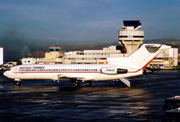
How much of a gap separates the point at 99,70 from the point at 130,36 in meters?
121

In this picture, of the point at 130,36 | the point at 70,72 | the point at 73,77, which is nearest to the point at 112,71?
the point at 73,77

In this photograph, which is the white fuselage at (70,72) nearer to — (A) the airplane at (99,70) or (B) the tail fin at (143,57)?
(A) the airplane at (99,70)

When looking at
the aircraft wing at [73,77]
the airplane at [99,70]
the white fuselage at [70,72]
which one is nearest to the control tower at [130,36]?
the airplane at [99,70]

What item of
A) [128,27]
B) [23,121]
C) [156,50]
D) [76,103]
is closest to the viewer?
[23,121]

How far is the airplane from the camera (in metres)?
49.8

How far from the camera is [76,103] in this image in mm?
33531

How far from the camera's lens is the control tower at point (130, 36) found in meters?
170

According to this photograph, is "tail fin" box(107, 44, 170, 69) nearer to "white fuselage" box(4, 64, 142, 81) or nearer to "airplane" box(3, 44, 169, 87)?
"airplane" box(3, 44, 169, 87)

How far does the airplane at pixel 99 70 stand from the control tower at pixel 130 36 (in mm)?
118254

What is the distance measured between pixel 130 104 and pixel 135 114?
19.8 ft

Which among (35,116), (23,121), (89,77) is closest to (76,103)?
(35,116)

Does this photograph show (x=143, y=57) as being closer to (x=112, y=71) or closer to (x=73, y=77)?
(x=112, y=71)

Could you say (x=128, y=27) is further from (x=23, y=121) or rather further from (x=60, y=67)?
(x=23, y=121)

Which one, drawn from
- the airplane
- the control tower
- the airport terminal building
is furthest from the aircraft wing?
the control tower
